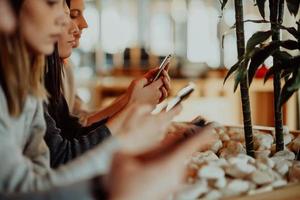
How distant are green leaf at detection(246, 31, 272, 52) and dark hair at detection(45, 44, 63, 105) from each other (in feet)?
1.29

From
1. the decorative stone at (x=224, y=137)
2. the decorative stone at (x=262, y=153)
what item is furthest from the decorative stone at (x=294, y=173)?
the decorative stone at (x=224, y=137)

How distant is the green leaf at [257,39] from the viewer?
3.99 ft

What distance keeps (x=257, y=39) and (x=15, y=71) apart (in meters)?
0.60

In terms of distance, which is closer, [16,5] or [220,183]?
[16,5]

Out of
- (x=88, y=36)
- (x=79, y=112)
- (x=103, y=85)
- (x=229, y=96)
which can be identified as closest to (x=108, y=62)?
(x=88, y=36)

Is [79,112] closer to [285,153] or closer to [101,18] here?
[285,153]

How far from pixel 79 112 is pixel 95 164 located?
3.48 feet

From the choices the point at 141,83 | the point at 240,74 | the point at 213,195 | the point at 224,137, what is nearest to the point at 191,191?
the point at 213,195

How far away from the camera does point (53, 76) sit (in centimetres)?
120

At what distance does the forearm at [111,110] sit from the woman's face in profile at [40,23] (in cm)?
61

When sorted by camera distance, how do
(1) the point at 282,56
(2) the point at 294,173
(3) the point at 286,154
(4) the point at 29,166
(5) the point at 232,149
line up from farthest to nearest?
(5) the point at 232,149 → (3) the point at 286,154 → (1) the point at 282,56 → (2) the point at 294,173 → (4) the point at 29,166

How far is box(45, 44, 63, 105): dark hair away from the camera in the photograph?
1.18 metres

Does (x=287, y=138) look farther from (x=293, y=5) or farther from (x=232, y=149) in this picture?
(x=293, y=5)

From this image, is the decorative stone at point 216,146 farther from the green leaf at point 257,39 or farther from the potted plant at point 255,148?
the green leaf at point 257,39
